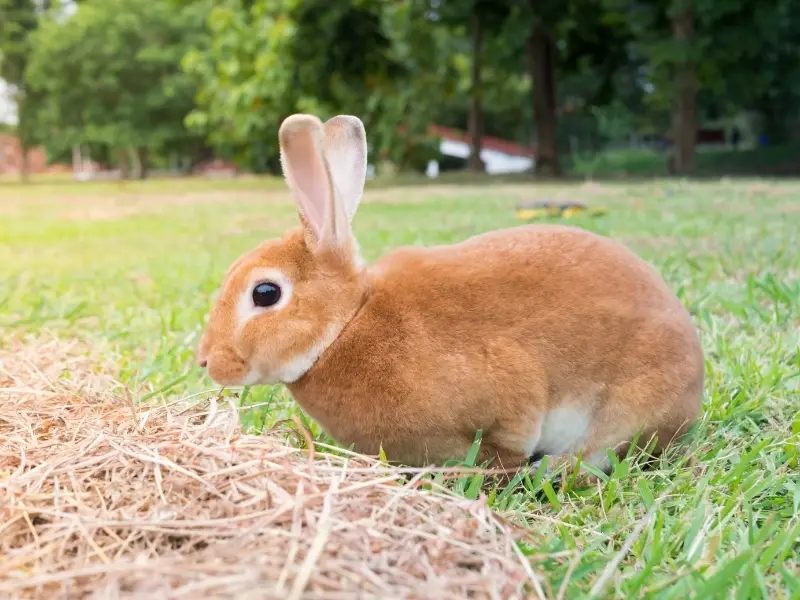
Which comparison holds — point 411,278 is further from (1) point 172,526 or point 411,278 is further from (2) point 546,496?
(1) point 172,526

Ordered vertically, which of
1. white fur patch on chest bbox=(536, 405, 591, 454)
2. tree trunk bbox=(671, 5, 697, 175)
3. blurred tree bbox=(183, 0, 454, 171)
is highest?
blurred tree bbox=(183, 0, 454, 171)

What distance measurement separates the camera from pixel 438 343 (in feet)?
5.75

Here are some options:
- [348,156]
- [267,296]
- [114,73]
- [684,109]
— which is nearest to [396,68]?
[684,109]

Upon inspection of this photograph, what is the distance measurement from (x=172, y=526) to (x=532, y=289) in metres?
0.93

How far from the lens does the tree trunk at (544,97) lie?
17422 millimetres

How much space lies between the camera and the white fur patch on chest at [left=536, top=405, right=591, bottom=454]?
180cm

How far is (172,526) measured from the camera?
4.13ft

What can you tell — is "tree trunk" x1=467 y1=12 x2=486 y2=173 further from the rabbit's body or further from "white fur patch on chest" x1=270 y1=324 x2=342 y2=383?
"white fur patch on chest" x1=270 y1=324 x2=342 y2=383

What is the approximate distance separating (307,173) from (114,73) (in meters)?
33.4

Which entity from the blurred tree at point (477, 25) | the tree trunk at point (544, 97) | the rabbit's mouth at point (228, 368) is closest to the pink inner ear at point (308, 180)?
the rabbit's mouth at point (228, 368)

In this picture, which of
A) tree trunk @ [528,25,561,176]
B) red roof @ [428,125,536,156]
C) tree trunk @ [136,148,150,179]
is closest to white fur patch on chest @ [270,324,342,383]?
tree trunk @ [528,25,561,176]

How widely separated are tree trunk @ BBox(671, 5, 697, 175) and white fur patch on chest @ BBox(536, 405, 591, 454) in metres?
15.4

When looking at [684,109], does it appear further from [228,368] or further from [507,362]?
[228,368]

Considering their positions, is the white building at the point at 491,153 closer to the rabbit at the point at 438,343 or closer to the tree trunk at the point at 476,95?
the tree trunk at the point at 476,95
